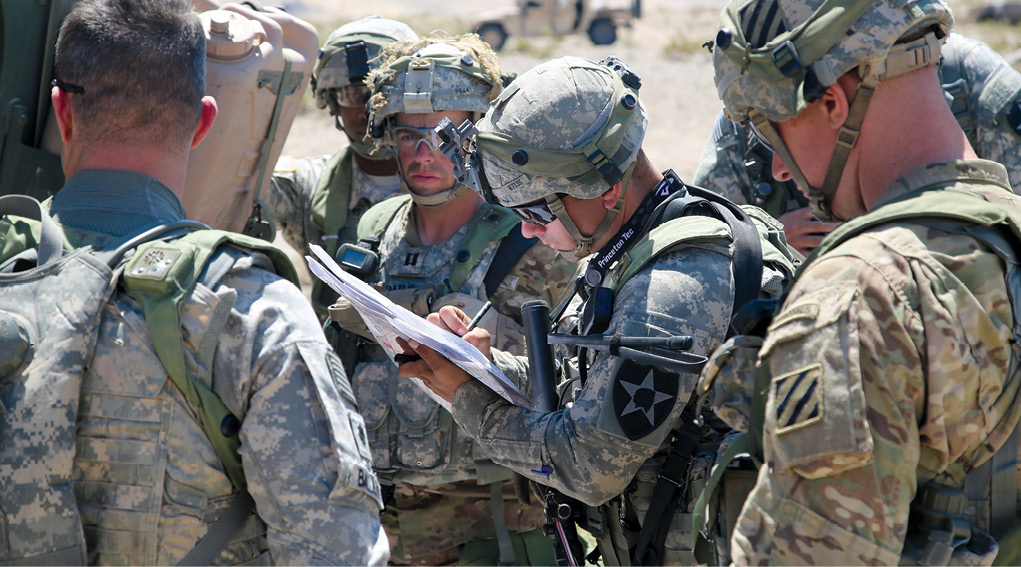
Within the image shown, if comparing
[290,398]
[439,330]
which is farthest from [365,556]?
[439,330]

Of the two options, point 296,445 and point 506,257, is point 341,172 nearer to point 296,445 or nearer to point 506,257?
point 506,257

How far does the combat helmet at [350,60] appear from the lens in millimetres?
5531

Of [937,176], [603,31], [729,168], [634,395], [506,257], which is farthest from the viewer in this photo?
[603,31]

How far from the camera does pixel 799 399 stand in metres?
1.84

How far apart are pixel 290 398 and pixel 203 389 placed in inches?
7.6

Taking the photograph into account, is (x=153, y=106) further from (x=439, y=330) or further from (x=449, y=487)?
(x=449, y=487)

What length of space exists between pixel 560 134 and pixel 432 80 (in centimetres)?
178

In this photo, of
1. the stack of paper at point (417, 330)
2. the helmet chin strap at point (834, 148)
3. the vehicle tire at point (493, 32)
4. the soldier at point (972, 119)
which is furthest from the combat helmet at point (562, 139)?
the vehicle tire at point (493, 32)

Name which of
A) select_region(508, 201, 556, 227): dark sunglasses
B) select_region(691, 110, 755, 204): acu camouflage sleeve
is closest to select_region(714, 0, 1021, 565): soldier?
select_region(508, 201, 556, 227): dark sunglasses

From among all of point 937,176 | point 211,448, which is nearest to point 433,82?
point 211,448

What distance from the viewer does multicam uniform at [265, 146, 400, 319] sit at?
529 centimetres

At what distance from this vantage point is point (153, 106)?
2.42 m

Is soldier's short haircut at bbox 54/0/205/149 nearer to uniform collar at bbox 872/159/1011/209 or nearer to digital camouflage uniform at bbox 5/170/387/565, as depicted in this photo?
digital camouflage uniform at bbox 5/170/387/565

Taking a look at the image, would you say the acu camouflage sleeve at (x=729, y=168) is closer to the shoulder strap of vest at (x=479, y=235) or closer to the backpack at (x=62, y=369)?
the shoulder strap of vest at (x=479, y=235)
